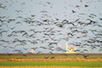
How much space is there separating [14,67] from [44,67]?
4519 mm

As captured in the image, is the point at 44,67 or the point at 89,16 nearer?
the point at 89,16

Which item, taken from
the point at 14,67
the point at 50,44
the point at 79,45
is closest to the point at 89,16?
the point at 79,45

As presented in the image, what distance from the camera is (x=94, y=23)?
2388cm

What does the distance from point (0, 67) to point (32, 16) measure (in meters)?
9.92

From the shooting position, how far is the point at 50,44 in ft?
81.2

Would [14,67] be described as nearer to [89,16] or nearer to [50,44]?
[50,44]

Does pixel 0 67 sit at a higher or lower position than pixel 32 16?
lower

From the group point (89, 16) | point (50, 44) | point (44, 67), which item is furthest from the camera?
point (44, 67)

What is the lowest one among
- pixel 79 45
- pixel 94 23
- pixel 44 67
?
pixel 44 67

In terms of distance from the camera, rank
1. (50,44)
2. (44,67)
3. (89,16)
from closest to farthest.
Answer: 1. (89,16)
2. (50,44)
3. (44,67)

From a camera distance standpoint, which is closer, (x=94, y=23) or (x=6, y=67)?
(x=94, y=23)

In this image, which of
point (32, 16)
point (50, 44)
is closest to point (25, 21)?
point (32, 16)

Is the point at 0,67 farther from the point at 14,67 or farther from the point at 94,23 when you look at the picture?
the point at 94,23

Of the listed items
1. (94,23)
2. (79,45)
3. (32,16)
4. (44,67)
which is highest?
(32,16)
